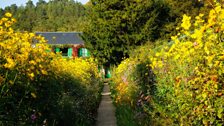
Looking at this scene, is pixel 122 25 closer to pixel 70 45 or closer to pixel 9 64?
pixel 70 45

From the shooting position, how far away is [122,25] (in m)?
36.8

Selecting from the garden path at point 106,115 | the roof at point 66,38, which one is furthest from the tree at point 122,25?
the roof at point 66,38

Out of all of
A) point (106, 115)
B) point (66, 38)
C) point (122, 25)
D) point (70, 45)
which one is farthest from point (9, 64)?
point (66, 38)

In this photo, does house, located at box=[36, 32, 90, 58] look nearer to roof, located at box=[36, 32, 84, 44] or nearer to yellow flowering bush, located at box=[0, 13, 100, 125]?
roof, located at box=[36, 32, 84, 44]

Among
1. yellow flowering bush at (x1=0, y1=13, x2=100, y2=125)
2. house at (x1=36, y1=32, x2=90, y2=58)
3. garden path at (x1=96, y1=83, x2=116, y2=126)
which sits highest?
house at (x1=36, y1=32, x2=90, y2=58)

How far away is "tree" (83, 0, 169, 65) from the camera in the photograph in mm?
36906

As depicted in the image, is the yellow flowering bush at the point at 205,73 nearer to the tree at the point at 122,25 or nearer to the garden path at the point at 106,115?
the garden path at the point at 106,115

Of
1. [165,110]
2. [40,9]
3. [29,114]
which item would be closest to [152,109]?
[165,110]

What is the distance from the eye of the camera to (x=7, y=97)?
541 cm

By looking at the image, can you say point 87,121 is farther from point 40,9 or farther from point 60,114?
point 40,9

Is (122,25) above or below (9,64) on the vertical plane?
above

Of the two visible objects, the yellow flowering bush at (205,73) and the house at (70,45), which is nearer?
the yellow flowering bush at (205,73)

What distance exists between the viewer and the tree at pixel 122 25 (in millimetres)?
36906

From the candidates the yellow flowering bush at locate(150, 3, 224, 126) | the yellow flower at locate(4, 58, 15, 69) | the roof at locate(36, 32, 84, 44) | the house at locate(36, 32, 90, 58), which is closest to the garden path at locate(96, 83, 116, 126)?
the yellow flowering bush at locate(150, 3, 224, 126)
